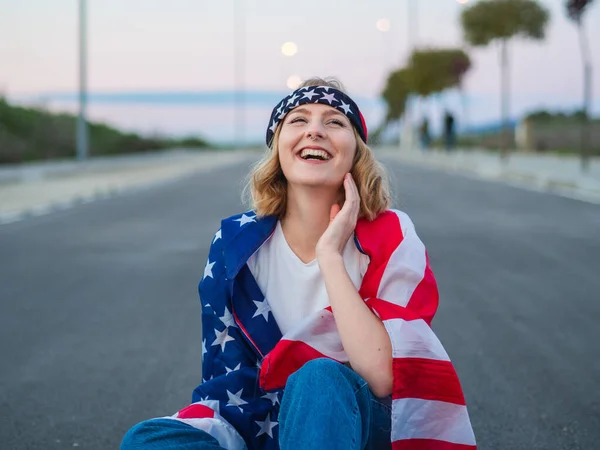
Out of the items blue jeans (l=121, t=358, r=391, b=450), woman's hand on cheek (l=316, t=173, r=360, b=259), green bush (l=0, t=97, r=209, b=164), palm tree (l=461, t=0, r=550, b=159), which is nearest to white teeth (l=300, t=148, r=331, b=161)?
woman's hand on cheek (l=316, t=173, r=360, b=259)

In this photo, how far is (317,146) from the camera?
286 cm

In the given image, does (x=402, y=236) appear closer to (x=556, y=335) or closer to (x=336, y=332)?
(x=336, y=332)

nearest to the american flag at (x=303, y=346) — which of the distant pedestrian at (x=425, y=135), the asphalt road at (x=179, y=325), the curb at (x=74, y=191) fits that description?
the asphalt road at (x=179, y=325)

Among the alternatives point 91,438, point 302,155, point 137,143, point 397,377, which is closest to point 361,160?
point 302,155

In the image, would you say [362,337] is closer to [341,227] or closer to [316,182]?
[341,227]

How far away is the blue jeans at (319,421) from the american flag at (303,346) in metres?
0.08

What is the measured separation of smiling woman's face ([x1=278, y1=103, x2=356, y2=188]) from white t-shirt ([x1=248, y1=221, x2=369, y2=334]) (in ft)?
0.78

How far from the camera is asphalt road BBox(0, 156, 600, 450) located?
159 inches

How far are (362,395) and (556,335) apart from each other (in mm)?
3529

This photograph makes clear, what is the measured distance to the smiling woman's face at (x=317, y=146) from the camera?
288 cm

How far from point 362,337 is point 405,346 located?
128 millimetres

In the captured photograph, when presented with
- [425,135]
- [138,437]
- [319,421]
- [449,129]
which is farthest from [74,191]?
[425,135]

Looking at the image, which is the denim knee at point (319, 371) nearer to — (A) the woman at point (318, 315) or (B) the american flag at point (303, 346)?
(A) the woman at point (318, 315)

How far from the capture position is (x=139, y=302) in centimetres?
685
